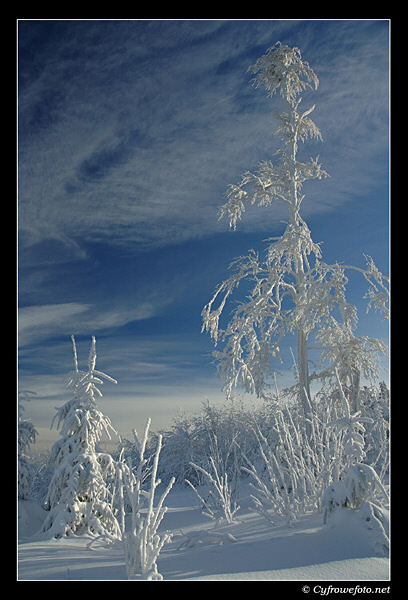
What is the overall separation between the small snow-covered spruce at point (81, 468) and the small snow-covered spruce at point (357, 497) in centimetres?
343

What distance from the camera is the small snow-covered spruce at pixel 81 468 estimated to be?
21.3 ft

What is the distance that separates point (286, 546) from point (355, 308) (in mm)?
7600

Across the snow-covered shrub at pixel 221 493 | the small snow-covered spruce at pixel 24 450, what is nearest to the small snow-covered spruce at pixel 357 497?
the snow-covered shrub at pixel 221 493

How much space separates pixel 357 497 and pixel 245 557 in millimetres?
1303

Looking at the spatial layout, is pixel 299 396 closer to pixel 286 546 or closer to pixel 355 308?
pixel 355 308

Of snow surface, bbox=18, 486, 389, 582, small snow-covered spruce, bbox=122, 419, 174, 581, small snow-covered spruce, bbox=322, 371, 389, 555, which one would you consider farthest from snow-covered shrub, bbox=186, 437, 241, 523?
Answer: small snow-covered spruce, bbox=322, 371, 389, 555

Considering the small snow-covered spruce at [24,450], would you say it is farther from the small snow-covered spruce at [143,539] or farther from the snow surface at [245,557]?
the small snow-covered spruce at [143,539]

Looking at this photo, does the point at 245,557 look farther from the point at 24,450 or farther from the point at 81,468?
the point at 24,450

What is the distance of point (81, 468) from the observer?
22.0 feet

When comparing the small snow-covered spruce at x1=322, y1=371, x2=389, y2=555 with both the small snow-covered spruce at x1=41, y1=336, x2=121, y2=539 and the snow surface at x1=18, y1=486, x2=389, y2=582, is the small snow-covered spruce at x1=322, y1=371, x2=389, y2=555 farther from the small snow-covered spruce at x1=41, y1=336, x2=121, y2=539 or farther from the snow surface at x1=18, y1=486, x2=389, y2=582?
the small snow-covered spruce at x1=41, y1=336, x2=121, y2=539

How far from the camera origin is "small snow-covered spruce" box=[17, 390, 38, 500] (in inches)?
315

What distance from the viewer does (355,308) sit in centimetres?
1098

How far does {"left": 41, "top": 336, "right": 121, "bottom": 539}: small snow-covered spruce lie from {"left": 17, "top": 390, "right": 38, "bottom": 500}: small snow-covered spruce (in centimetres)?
98
